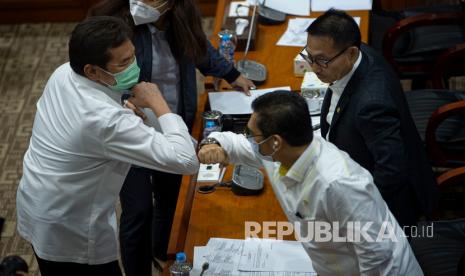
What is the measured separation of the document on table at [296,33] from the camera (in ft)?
12.2

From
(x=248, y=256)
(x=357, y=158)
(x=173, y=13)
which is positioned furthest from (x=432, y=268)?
(x=173, y=13)

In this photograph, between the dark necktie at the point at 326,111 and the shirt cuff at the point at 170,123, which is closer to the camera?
the shirt cuff at the point at 170,123

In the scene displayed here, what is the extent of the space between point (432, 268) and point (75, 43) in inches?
58.6

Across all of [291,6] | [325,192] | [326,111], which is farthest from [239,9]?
[325,192]

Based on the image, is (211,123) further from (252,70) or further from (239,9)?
(239,9)

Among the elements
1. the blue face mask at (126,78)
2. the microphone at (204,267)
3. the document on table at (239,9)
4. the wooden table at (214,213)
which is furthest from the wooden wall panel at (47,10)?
the microphone at (204,267)

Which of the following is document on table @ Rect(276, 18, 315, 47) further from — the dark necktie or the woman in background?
the dark necktie

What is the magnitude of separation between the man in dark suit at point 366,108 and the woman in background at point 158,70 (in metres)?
0.65

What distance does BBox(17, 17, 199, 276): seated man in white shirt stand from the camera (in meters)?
2.32

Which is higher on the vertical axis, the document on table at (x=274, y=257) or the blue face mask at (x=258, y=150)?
the blue face mask at (x=258, y=150)

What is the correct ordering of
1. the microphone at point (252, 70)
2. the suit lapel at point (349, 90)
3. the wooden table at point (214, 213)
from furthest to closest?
the microphone at point (252, 70) → the wooden table at point (214, 213) → the suit lapel at point (349, 90)

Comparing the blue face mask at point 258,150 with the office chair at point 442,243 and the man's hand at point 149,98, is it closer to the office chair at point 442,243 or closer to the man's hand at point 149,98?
the man's hand at point 149,98

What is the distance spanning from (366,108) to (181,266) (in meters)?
0.81

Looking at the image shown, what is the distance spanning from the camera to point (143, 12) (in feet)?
9.50
